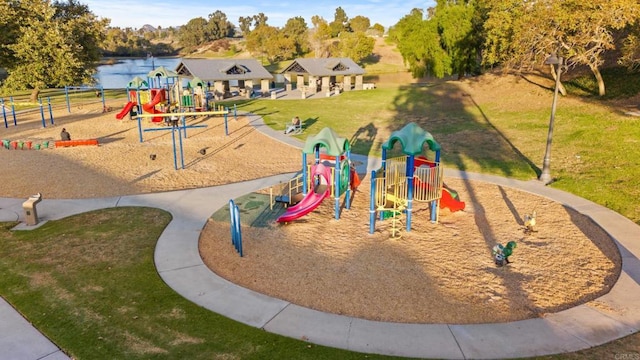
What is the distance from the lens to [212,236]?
43.1 feet

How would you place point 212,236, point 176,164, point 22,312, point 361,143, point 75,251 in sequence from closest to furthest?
1. point 22,312
2. point 75,251
3. point 212,236
4. point 176,164
5. point 361,143

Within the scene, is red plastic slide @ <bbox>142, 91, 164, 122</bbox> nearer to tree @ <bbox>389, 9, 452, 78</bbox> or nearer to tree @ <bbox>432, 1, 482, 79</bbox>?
tree @ <bbox>432, 1, 482, 79</bbox>

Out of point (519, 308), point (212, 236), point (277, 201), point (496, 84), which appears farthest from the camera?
point (496, 84)

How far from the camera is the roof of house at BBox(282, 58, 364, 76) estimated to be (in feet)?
179

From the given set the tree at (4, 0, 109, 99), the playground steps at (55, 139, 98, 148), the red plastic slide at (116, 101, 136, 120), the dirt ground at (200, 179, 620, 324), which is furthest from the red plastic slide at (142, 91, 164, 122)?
the dirt ground at (200, 179, 620, 324)

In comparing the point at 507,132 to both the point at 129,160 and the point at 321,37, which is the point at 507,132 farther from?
the point at 321,37

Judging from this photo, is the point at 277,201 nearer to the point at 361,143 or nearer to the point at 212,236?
the point at 212,236

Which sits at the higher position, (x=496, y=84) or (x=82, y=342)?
(x=496, y=84)

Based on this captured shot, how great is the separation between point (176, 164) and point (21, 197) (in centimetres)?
642

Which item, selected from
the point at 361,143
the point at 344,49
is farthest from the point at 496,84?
the point at 344,49

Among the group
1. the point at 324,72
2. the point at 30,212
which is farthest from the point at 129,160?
the point at 324,72

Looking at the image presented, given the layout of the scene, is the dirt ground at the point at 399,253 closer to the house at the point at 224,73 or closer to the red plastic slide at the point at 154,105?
the red plastic slide at the point at 154,105

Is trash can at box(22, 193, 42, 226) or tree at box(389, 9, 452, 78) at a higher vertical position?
tree at box(389, 9, 452, 78)

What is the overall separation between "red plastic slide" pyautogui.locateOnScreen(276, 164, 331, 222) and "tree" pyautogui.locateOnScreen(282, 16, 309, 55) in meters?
113
